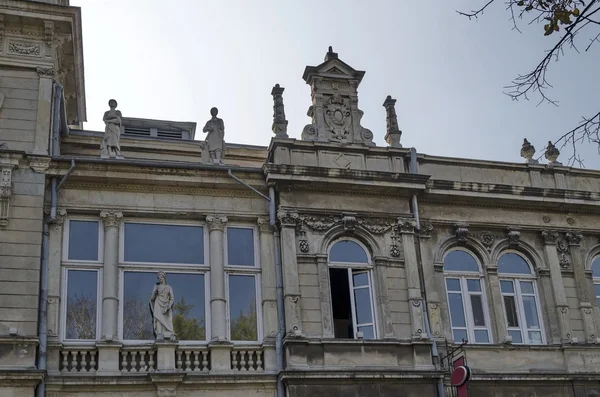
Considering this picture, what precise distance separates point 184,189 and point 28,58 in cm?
468

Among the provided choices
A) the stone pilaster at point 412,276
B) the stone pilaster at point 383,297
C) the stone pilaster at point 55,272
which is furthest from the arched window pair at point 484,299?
the stone pilaster at point 55,272

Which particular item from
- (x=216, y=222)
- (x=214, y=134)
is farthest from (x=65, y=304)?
(x=214, y=134)

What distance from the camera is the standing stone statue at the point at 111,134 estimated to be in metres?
20.2

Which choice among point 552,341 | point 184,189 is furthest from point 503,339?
point 184,189

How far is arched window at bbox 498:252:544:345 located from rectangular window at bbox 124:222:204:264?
7.66m

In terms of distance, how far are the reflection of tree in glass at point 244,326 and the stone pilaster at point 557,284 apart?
7554 millimetres

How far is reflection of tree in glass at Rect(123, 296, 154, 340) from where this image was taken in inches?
742

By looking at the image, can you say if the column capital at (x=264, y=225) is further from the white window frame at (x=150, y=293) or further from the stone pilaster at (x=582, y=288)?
the stone pilaster at (x=582, y=288)

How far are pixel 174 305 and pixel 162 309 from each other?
0.52m

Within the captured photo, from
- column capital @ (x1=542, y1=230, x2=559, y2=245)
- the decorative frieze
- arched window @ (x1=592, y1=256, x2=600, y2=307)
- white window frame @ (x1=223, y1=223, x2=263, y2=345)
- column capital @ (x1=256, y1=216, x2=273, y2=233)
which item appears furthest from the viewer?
arched window @ (x1=592, y1=256, x2=600, y2=307)

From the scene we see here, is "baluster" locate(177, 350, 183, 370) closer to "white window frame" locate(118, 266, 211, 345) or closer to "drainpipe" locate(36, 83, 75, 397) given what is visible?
"white window frame" locate(118, 266, 211, 345)

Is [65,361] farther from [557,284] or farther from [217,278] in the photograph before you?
[557,284]

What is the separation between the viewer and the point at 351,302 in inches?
798

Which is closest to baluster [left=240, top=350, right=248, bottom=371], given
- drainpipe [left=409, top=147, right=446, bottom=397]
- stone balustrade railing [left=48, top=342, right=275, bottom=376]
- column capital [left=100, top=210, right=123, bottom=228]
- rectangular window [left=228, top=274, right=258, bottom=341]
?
stone balustrade railing [left=48, top=342, right=275, bottom=376]
